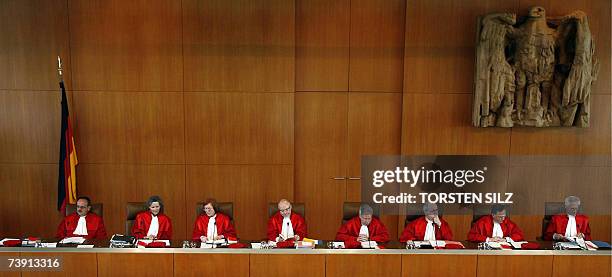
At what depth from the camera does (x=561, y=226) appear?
194 inches

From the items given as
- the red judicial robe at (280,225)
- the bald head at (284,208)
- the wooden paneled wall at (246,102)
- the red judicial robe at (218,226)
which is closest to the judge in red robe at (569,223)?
the wooden paneled wall at (246,102)

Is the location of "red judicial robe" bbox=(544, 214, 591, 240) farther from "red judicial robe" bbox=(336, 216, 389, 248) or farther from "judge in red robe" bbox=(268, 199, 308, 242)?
"judge in red robe" bbox=(268, 199, 308, 242)

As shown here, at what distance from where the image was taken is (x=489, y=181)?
603 centimetres

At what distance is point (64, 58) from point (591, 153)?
6567 millimetres

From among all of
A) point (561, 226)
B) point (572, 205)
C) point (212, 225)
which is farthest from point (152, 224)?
point (572, 205)

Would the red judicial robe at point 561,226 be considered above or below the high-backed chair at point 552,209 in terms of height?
below

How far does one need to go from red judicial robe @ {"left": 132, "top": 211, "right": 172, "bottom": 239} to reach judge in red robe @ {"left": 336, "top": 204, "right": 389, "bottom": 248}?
179cm

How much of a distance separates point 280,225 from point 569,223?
3.02m

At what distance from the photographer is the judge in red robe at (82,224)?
487 cm

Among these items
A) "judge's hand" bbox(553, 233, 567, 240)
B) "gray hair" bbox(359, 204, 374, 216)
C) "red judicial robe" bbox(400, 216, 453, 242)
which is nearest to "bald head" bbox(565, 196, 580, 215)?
"judge's hand" bbox(553, 233, 567, 240)

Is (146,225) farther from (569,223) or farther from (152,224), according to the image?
(569,223)

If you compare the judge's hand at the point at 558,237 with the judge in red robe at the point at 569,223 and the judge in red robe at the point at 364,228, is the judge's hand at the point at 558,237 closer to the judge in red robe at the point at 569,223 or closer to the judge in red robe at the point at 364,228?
the judge in red robe at the point at 569,223

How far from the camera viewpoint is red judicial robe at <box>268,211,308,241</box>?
4.97m

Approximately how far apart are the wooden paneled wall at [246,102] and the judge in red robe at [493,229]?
1227 millimetres
